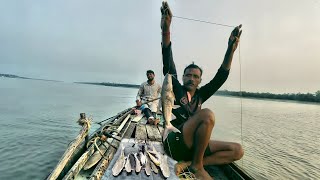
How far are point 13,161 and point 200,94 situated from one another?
9113 millimetres

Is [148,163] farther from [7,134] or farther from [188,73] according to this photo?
[7,134]

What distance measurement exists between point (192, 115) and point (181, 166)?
86 cm

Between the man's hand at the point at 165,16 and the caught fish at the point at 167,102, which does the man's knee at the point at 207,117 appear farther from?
the man's hand at the point at 165,16

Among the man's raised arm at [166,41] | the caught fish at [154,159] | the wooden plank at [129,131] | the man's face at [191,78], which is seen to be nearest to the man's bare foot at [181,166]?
the caught fish at [154,159]

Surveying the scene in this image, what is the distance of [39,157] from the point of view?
11.1m

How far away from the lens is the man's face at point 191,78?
439 centimetres

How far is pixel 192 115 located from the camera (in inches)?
173

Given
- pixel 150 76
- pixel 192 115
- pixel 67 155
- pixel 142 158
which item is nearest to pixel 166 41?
pixel 192 115

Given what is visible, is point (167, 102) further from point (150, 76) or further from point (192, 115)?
point (150, 76)

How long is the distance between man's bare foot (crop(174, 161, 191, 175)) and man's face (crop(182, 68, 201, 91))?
125 cm

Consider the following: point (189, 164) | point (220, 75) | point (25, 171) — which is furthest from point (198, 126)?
point (25, 171)

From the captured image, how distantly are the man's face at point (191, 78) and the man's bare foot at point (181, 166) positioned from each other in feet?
4.09

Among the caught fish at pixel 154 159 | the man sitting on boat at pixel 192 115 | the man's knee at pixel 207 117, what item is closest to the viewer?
the man's knee at pixel 207 117

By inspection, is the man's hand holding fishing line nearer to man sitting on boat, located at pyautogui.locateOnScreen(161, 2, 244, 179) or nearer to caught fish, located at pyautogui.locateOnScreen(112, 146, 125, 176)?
man sitting on boat, located at pyautogui.locateOnScreen(161, 2, 244, 179)
